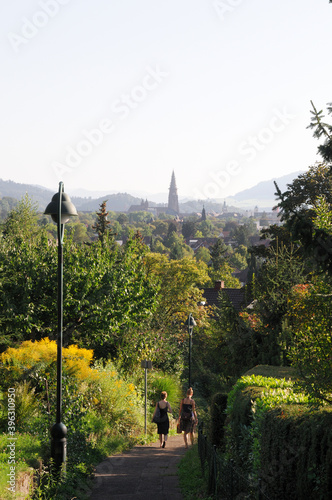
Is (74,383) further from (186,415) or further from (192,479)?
(192,479)

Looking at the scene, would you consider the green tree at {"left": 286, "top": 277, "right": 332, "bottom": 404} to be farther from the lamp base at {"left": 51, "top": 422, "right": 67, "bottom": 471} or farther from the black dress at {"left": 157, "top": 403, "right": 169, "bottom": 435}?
the black dress at {"left": 157, "top": 403, "right": 169, "bottom": 435}

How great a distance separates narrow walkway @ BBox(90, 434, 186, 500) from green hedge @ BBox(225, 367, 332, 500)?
1631 mm

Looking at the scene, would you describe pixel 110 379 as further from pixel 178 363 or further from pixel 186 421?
pixel 178 363

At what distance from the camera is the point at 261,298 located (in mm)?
15594

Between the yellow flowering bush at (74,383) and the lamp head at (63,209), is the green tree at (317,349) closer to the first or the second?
the lamp head at (63,209)

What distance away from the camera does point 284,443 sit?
20.6 feet

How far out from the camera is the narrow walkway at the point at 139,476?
889cm

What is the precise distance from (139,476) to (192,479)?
1036 mm

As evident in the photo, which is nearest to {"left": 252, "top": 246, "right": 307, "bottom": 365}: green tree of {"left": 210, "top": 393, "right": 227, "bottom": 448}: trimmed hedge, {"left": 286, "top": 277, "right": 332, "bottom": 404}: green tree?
{"left": 210, "top": 393, "right": 227, "bottom": 448}: trimmed hedge

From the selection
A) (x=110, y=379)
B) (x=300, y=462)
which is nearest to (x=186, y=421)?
(x=110, y=379)

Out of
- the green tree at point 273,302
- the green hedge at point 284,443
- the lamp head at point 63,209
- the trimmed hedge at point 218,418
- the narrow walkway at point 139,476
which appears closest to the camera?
the green hedge at point 284,443

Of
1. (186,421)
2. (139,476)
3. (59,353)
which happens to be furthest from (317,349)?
(186,421)

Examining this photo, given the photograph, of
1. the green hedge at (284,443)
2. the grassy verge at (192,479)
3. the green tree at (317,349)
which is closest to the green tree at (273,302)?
the grassy verge at (192,479)

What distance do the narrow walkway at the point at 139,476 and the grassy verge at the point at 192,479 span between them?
13cm
